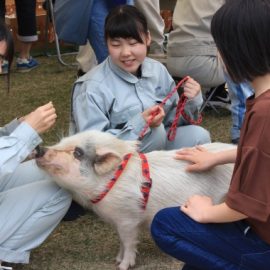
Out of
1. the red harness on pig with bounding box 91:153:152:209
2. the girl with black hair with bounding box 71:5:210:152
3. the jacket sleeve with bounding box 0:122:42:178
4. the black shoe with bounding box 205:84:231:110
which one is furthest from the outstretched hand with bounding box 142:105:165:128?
the black shoe with bounding box 205:84:231:110

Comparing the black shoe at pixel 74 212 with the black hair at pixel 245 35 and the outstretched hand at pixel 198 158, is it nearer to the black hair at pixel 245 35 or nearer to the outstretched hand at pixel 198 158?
the outstretched hand at pixel 198 158

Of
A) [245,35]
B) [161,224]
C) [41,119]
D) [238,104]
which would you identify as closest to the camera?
[245,35]

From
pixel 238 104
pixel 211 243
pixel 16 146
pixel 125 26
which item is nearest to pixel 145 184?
pixel 211 243

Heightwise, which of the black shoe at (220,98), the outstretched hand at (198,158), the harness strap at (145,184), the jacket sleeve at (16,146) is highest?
the jacket sleeve at (16,146)

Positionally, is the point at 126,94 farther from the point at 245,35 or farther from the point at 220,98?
the point at 220,98

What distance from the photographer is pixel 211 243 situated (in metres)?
1.82

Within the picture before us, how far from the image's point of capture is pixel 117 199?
214 centimetres

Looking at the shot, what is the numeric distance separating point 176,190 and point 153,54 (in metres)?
3.02

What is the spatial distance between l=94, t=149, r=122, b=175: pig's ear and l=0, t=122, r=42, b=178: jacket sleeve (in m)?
0.25

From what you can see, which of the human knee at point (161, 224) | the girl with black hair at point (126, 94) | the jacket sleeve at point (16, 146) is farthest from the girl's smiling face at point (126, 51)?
Answer: the human knee at point (161, 224)

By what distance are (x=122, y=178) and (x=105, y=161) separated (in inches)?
4.2

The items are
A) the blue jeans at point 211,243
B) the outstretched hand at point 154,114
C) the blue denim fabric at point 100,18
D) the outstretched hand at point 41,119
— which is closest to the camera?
the blue jeans at point 211,243

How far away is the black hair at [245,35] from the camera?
155cm

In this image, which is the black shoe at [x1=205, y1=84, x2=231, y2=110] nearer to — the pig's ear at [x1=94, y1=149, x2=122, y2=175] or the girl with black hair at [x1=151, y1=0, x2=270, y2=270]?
the pig's ear at [x1=94, y1=149, x2=122, y2=175]
